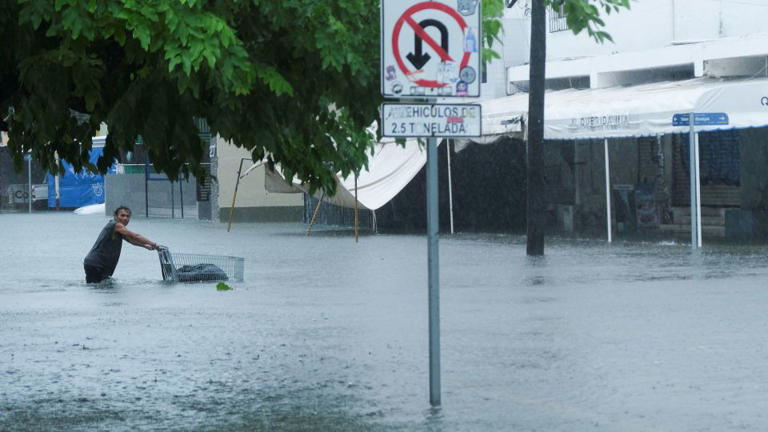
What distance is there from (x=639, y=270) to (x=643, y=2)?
11.0 metres

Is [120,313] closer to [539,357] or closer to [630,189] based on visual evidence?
[539,357]

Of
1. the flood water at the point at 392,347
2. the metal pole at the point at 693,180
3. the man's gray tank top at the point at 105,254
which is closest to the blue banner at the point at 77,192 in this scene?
the flood water at the point at 392,347

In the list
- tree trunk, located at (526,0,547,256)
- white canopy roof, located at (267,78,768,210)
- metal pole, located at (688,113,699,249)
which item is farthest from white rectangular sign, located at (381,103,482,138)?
metal pole, located at (688,113,699,249)

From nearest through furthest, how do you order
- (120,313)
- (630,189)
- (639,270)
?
(120,313) → (639,270) → (630,189)

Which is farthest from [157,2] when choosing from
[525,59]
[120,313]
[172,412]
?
[525,59]

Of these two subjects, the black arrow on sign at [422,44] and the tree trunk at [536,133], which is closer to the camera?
the black arrow on sign at [422,44]

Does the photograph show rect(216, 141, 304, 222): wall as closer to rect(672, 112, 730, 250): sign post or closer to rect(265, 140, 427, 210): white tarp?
rect(265, 140, 427, 210): white tarp

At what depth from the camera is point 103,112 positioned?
27.1ft

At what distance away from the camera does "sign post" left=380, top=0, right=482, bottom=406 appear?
902cm

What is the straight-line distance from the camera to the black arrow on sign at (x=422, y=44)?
9.01 metres

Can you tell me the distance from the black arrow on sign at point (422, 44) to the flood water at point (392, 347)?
200cm

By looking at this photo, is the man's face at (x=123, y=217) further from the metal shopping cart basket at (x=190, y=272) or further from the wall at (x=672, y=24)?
the wall at (x=672, y=24)

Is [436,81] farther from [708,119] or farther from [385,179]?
[385,179]

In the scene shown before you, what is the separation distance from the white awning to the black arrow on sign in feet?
54.5
